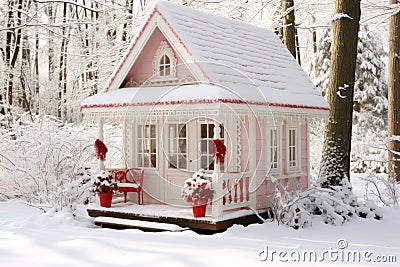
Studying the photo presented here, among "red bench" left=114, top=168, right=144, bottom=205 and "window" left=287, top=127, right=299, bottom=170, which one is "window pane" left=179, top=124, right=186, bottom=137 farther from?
"window" left=287, top=127, right=299, bottom=170

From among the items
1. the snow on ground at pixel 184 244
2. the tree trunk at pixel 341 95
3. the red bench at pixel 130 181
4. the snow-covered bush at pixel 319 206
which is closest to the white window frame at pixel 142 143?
the red bench at pixel 130 181

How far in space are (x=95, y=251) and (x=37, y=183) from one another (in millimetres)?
5272

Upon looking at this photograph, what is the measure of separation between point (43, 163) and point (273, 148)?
18.6ft

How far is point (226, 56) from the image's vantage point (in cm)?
1051

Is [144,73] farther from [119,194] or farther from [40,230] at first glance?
[40,230]

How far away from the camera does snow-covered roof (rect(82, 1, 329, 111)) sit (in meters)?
9.70

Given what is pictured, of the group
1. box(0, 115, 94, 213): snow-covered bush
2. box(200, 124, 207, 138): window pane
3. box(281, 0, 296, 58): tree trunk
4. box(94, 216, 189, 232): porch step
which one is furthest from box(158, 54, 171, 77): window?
box(281, 0, 296, 58): tree trunk

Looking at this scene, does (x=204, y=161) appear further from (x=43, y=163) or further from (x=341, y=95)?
(x=43, y=163)

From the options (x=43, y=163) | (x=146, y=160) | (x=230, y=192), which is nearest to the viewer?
(x=230, y=192)

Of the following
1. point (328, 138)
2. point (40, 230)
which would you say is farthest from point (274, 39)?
point (40, 230)

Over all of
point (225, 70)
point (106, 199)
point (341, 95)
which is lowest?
point (106, 199)

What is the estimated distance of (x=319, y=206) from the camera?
35.4 ft

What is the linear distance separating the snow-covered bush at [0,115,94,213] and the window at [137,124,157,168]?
1680 millimetres

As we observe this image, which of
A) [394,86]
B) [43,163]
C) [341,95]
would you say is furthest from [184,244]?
[394,86]
